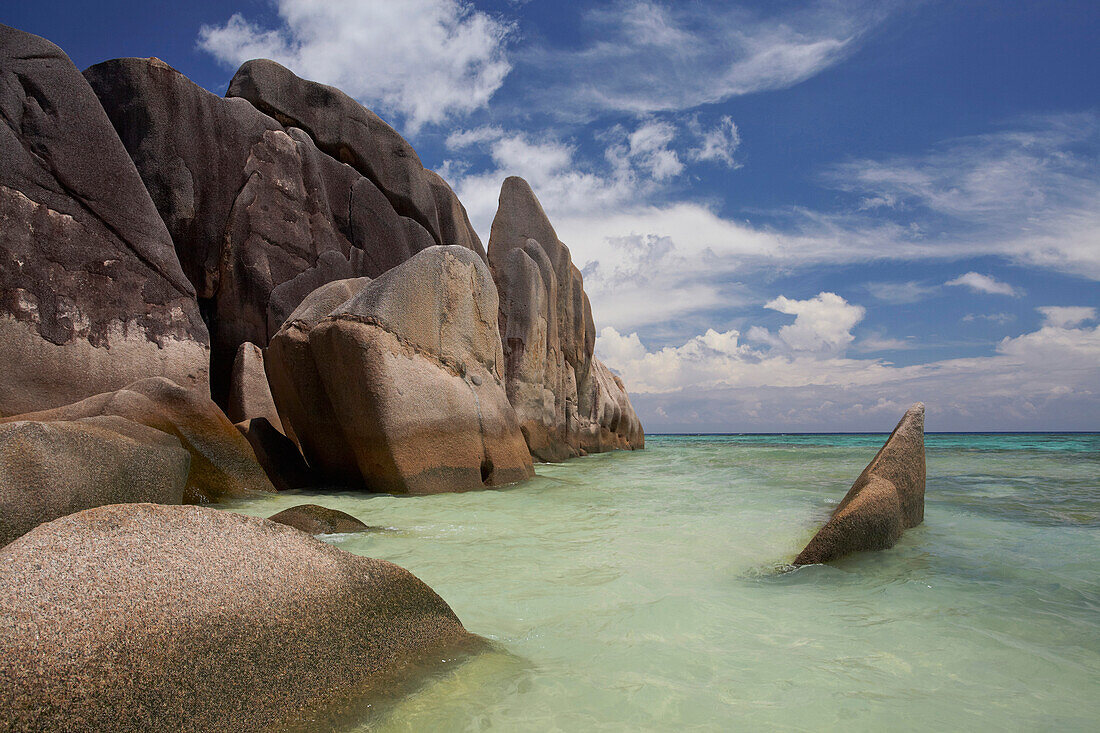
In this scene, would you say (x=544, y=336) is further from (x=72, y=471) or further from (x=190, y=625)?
(x=190, y=625)

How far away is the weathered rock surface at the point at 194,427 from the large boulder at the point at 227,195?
4970 mm

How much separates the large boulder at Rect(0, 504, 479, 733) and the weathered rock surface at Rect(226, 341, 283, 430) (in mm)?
8159

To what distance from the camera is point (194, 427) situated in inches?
236

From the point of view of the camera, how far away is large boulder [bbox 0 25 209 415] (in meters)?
7.49

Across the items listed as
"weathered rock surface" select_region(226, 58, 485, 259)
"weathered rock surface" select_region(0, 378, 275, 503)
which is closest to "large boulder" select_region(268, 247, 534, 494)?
"weathered rock surface" select_region(0, 378, 275, 503)

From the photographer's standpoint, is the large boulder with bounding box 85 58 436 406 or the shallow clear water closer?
the shallow clear water

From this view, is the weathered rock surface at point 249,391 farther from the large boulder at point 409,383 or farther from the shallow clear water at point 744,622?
the shallow clear water at point 744,622

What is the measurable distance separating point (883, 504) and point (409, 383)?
4442mm

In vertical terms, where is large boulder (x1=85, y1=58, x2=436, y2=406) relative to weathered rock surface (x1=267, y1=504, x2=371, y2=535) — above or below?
above

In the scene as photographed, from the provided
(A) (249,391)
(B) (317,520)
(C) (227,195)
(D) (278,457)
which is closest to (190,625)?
(B) (317,520)

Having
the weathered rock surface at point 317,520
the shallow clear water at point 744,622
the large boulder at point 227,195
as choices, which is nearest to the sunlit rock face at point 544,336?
the large boulder at point 227,195

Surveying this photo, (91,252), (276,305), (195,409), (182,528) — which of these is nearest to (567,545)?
(182,528)

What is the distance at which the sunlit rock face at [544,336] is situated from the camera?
12352 millimetres

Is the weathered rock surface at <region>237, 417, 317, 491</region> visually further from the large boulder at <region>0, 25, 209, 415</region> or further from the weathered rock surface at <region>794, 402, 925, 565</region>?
the weathered rock surface at <region>794, 402, 925, 565</region>
